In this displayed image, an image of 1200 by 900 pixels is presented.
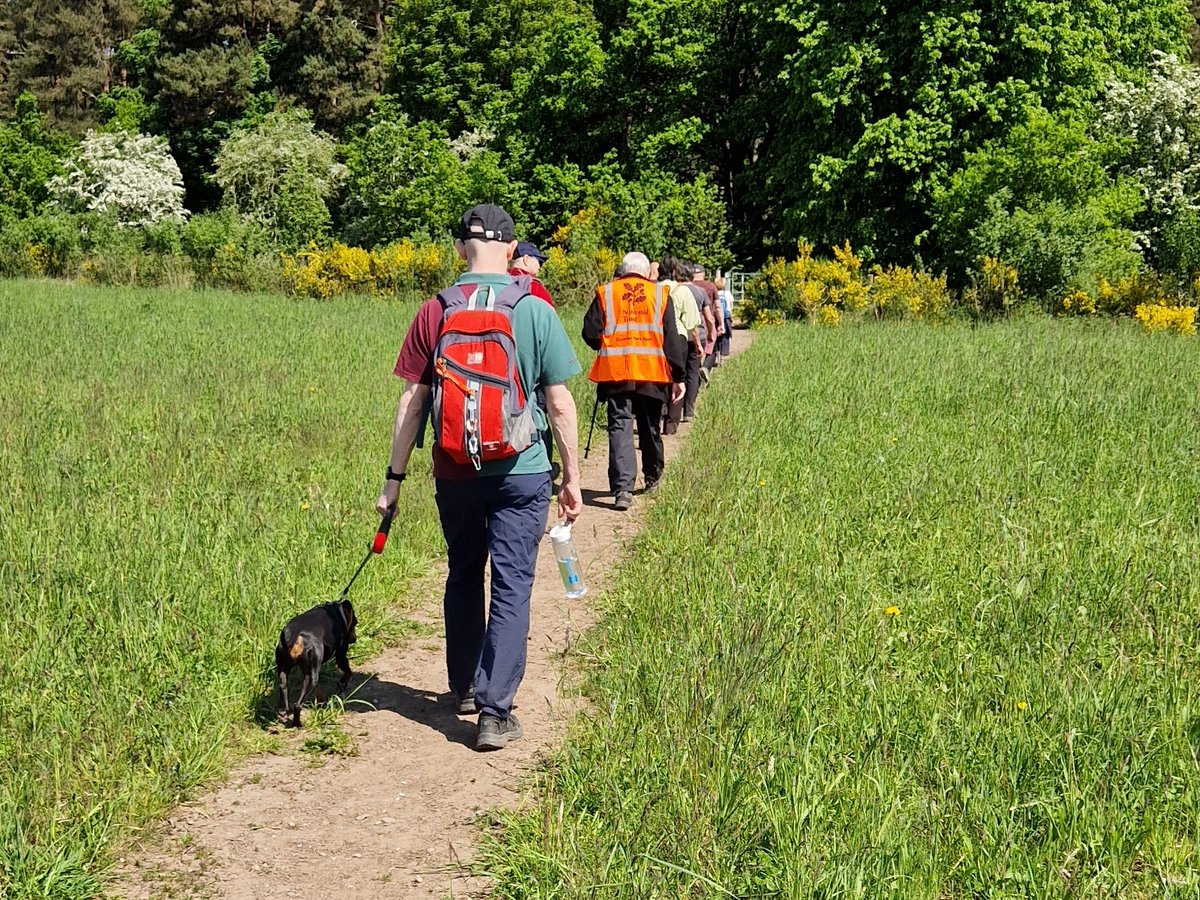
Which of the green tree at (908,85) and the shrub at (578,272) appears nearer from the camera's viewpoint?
the shrub at (578,272)

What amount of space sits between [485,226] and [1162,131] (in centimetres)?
3068

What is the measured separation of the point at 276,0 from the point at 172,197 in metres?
11.3

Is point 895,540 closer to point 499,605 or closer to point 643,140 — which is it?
point 499,605

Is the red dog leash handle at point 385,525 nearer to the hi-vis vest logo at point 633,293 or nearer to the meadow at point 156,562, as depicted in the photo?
the meadow at point 156,562

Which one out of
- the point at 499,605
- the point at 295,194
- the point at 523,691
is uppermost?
the point at 295,194

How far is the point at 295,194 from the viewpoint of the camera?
151 ft

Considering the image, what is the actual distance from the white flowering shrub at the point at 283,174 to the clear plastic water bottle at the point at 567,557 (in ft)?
138

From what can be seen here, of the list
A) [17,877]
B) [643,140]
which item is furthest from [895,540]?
[643,140]

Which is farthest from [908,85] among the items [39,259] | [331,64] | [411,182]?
[331,64]

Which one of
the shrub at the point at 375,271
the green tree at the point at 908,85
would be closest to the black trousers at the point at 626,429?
the shrub at the point at 375,271

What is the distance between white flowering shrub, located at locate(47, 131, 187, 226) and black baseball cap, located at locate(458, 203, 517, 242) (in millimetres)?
48452

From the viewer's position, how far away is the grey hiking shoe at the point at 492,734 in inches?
196

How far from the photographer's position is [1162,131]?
31016 millimetres

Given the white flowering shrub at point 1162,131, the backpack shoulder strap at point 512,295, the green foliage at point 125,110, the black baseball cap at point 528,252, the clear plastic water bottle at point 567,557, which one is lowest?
the clear plastic water bottle at point 567,557
